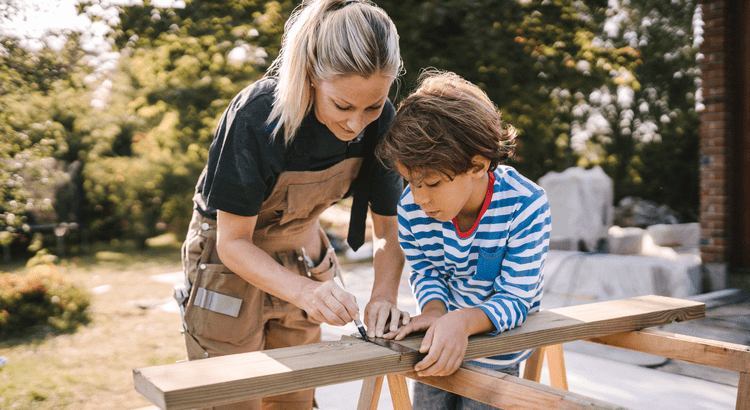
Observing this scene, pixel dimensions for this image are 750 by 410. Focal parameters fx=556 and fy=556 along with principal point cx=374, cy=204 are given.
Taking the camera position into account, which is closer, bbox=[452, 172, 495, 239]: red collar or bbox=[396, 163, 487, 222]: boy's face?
bbox=[396, 163, 487, 222]: boy's face

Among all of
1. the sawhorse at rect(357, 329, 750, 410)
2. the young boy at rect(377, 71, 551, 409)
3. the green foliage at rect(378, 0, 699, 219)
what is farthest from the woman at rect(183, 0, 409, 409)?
the green foliage at rect(378, 0, 699, 219)

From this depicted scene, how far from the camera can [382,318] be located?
1518 mm

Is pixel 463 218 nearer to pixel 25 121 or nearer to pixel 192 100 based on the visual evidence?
pixel 25 121

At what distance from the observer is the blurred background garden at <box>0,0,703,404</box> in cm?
461

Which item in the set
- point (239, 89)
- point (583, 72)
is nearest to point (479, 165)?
point (239, 89)

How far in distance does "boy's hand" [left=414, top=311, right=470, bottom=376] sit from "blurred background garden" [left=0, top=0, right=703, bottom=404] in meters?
1.33

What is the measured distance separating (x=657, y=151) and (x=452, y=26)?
278 inches

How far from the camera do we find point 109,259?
10367mm

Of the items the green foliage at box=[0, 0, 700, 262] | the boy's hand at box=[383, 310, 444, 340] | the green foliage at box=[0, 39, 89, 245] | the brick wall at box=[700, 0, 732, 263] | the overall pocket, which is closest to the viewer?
the boy's hand at box=[383, 310, 444, 340]

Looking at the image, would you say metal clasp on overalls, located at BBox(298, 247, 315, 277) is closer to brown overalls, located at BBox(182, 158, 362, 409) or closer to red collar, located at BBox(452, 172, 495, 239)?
brown overalls, located at BBox(182, 158, 362, 409)

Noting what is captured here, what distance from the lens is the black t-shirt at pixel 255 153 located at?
158 centimetres

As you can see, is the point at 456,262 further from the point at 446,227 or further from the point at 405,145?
the point at 405,145

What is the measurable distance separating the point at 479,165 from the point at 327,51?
0.52 metres

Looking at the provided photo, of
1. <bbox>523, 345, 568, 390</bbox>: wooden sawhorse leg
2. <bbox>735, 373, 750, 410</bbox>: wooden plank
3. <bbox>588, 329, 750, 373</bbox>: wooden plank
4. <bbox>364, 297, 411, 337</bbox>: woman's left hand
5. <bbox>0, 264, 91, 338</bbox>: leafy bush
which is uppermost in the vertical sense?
<bbox>364, 297, 411, 337</bbox>: woman's left hand
